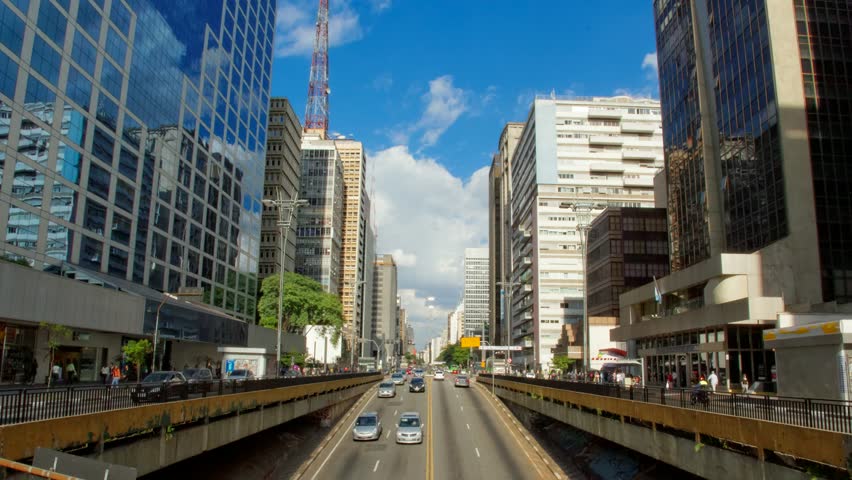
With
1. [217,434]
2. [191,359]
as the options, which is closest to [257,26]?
[191,359]

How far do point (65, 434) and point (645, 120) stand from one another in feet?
406

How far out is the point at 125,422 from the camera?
1712 cm

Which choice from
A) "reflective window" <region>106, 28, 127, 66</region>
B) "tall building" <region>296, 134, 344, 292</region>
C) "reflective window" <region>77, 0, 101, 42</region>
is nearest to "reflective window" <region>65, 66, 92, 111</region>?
"reflective window" <region>77, 0, 101, 42</region>

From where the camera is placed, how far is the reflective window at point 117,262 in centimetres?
5822

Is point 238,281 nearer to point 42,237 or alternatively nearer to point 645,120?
point 42,237

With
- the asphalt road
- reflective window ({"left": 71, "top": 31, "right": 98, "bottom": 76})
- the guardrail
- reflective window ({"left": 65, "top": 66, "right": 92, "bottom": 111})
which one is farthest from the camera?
reflective window ({"left": 71, "top": 31, "right": 98, "bottom": 76})

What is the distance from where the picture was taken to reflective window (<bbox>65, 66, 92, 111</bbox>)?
5166cm

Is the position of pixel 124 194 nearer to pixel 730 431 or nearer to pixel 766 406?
pixel 730 431

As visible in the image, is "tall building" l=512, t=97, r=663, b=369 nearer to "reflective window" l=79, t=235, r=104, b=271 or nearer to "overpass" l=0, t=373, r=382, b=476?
"reflective window" l=79, t=235, r=104, b=271

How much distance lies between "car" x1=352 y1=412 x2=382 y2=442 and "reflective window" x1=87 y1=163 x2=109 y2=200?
107ft

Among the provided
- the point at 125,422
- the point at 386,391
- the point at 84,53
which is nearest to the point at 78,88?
the point at 84,53

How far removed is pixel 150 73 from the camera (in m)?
66.1

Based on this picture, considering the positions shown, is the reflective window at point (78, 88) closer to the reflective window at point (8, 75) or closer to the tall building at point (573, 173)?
the reflective window at point (8, 75)

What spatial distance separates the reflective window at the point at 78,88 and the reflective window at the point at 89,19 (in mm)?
4308
